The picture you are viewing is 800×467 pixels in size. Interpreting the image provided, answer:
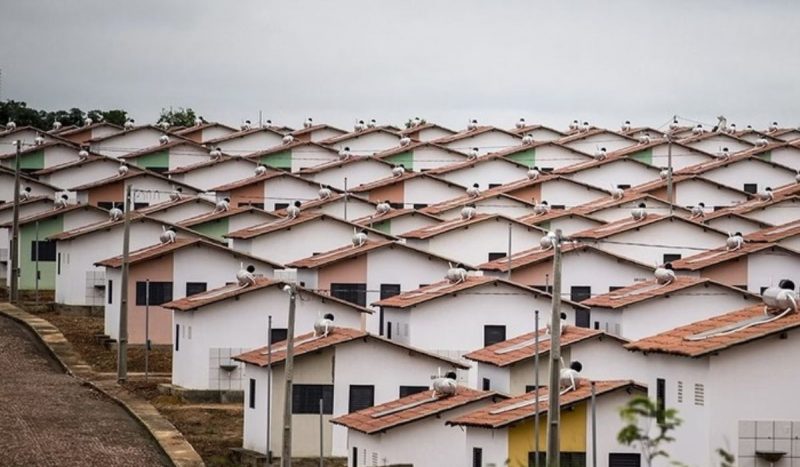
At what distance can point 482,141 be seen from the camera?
110 meters

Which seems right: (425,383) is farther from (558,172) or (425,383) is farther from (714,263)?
(558,172)

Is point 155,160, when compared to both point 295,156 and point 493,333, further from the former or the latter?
point 493,333

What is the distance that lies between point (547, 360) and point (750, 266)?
15549 millimetres

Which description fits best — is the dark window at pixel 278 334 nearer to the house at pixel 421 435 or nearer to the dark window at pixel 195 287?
the dark window at pixel 195 287

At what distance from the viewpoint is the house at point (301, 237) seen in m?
67.8

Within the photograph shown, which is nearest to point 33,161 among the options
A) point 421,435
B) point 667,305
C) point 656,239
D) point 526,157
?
point 526,157

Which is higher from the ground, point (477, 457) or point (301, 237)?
point (301, 237)

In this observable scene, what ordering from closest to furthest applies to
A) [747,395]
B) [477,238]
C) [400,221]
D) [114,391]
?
[747,395] → [114,391] → [477,238] → [400,221]

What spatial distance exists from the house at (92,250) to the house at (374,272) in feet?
28.6

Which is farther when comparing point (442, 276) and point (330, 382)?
point (442, 276)

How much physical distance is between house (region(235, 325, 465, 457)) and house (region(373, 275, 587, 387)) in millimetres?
6294

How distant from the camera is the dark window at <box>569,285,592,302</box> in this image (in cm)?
6034

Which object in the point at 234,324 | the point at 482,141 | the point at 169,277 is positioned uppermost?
the point at 482,141

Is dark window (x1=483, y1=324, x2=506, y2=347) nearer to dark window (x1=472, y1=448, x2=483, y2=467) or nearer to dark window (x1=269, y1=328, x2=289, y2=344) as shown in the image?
dark window (x1=269, y1=328, x2=289, y2=344)
